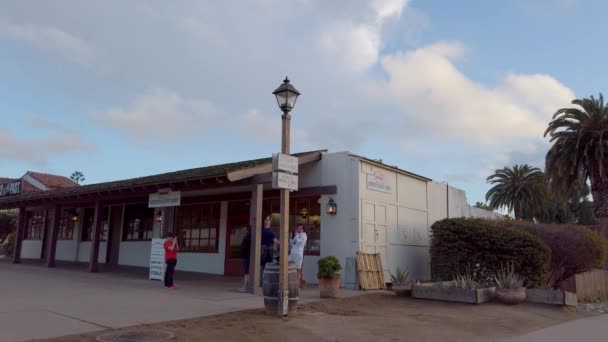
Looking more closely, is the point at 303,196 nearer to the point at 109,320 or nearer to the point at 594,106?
the point at 109,320

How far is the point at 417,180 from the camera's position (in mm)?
17078

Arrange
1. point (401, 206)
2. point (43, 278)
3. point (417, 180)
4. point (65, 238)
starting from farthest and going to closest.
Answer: point (65, 238), point (417, 180), point (401, 206), point (43, 278)

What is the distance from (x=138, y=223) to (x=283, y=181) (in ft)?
44.9

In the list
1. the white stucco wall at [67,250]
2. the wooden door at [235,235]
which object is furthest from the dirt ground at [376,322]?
the white stucco wall at [67,250]

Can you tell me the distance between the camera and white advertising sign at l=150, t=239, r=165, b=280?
14390 mm

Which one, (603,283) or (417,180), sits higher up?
(417,180)

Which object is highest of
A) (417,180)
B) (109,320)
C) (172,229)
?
(417,180)

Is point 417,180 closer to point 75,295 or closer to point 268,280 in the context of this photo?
point 268,280

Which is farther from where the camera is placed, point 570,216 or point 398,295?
point 570,216

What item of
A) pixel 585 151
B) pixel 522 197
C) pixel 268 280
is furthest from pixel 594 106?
pixel 268 280

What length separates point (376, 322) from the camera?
29.7 ft

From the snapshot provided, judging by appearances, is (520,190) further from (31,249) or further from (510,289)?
(31,249)

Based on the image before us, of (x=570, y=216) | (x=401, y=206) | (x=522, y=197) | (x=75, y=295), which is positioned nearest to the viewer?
(x=75, y=295)

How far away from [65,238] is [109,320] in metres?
18.9
